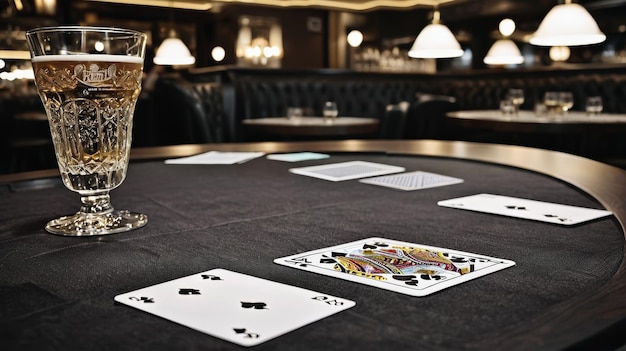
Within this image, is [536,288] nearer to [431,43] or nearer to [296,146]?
[296,146]

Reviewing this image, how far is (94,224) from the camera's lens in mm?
891

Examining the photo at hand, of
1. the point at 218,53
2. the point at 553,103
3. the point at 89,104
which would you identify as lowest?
the point at 553,103

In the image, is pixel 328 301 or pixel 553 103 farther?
pixel 553 103

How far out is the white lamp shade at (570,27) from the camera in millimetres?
4587

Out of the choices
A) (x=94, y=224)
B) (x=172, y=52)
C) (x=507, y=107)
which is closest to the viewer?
(x=94, y=224)

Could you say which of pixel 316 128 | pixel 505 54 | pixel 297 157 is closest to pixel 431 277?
pixel 297 157

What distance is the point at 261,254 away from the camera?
76 cm

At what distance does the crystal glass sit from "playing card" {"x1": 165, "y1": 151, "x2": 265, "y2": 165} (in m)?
0.74

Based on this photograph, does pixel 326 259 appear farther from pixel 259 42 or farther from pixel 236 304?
pixel 259 42

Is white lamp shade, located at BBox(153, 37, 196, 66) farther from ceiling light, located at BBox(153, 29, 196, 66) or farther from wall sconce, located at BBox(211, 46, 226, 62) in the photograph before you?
wall sconce, located at BBox(211, 46, 226, 62)

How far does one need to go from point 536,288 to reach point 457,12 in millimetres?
11419

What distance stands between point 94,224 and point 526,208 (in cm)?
69

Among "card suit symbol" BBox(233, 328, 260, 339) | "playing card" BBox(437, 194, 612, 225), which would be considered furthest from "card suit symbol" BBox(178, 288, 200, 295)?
"playing card" BBox(437, 194, 612, 225)

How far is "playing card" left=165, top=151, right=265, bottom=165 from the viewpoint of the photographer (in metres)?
1.70
